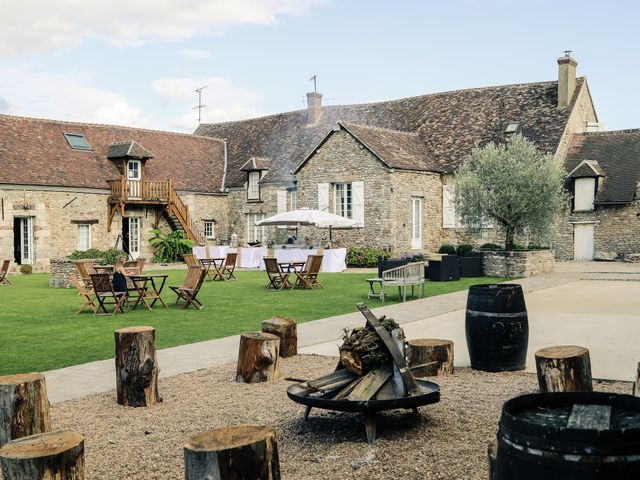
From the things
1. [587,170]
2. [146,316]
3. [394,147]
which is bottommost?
[146,316]

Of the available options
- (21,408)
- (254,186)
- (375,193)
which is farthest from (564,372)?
(254,186)

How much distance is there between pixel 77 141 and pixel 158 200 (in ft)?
14.9

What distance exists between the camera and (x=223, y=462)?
365cm

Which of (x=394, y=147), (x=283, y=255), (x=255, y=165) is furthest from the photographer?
(x=255, y=165)

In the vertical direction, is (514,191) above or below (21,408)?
above

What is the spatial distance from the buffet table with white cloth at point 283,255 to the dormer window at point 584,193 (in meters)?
10.8

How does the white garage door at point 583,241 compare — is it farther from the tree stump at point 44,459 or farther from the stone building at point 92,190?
the tree stump at point 44,459

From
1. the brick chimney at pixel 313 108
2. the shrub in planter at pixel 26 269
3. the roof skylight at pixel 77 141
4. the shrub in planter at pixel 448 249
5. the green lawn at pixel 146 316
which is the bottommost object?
the green lawn at pixel 146 316

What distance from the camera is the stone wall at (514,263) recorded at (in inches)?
822

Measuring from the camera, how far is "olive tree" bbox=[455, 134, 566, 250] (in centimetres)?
2212

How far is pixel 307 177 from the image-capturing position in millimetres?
29953

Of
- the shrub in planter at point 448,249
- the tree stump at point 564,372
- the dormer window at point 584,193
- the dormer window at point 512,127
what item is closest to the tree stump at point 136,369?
the tree stump at point 564,372

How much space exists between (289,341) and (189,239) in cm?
2332

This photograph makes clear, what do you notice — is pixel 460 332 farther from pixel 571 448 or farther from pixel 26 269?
pixel 26 269
